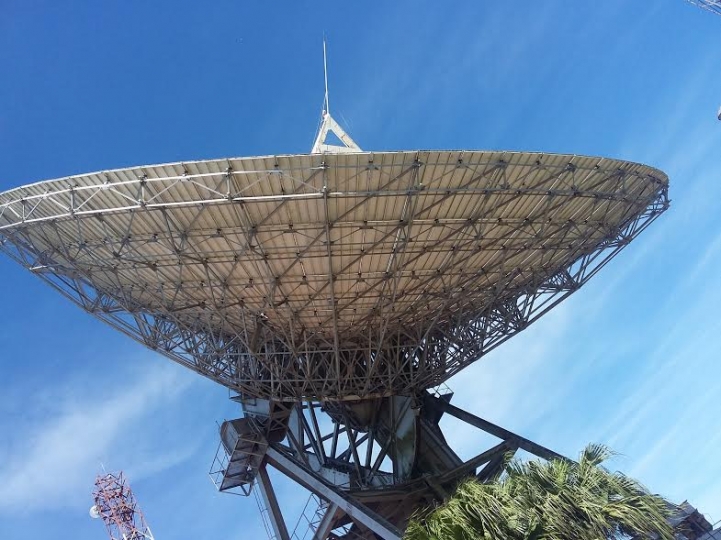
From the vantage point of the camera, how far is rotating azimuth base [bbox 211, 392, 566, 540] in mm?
33531

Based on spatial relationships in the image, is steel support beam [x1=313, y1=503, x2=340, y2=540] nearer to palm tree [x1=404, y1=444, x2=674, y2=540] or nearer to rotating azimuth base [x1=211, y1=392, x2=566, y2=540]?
rotating azimuth base [x1=211, y1=392, x2=566, y2=540]

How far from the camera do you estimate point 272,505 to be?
Result: 3538 cm

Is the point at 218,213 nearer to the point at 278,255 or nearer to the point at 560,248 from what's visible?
the point at 278,255

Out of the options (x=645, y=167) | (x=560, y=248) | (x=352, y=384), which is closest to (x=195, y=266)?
(x=352, y=384)

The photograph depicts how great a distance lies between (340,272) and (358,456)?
15.3 meters

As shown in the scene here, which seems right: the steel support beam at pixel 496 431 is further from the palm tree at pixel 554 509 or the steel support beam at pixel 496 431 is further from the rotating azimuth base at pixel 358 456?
the palm tree at pixel 554 509

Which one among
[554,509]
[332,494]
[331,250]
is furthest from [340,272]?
[554,509]

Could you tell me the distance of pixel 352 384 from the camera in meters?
34.1

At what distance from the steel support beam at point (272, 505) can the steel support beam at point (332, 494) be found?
905 millimetres

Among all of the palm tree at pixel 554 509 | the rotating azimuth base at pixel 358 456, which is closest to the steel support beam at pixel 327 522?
the rotating azimuth base at pixel 358 456

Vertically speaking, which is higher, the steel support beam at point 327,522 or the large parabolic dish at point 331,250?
the large parabolic dish at point 331,250

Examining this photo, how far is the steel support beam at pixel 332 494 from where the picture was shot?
1172 inches

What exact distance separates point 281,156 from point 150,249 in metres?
7.17

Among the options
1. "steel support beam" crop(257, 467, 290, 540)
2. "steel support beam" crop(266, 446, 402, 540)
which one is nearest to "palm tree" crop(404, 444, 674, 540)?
"steel support beam" crop(266, 446, 402, 540)
